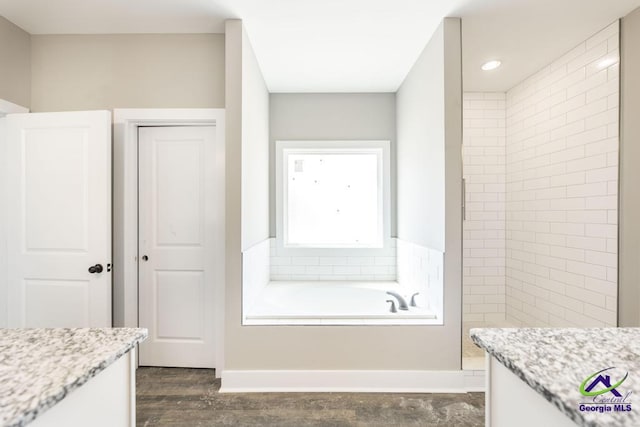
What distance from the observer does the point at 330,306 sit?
10.2ft

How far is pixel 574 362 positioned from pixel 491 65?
2.74 meters

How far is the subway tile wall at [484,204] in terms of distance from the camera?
333 centimetres

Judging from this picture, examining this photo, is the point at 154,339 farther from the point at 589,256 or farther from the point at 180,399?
the point at 589,256

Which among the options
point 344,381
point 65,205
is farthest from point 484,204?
point 65,205

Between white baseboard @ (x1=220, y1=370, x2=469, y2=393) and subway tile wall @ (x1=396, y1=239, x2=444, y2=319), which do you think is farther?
subway tile wall @ (x1=396, y1=239, x2=444, y2=319)

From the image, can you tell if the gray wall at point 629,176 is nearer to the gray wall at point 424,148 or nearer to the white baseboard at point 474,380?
the white baseboard at point 474,380

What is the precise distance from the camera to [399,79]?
3.17m

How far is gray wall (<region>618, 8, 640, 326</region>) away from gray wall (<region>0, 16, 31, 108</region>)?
168 inches

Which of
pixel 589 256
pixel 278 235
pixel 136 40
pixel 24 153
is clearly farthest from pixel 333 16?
pixel 589 256

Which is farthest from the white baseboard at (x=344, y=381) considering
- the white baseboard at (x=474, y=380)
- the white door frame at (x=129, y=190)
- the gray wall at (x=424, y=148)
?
the gray wall at (x=424, y=148)

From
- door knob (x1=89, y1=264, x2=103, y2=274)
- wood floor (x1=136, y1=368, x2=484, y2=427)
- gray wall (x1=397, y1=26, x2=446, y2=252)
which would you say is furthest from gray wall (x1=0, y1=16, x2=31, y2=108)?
gray wall (x1=397, y1=26, x2=446, y2=252)

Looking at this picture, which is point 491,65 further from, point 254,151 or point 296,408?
point 296,408

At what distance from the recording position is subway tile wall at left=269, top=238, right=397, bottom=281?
3549 millimetres

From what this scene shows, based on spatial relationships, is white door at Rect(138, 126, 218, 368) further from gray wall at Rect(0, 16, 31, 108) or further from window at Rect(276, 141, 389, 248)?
window at Rect(276, 141, 389, 248)
